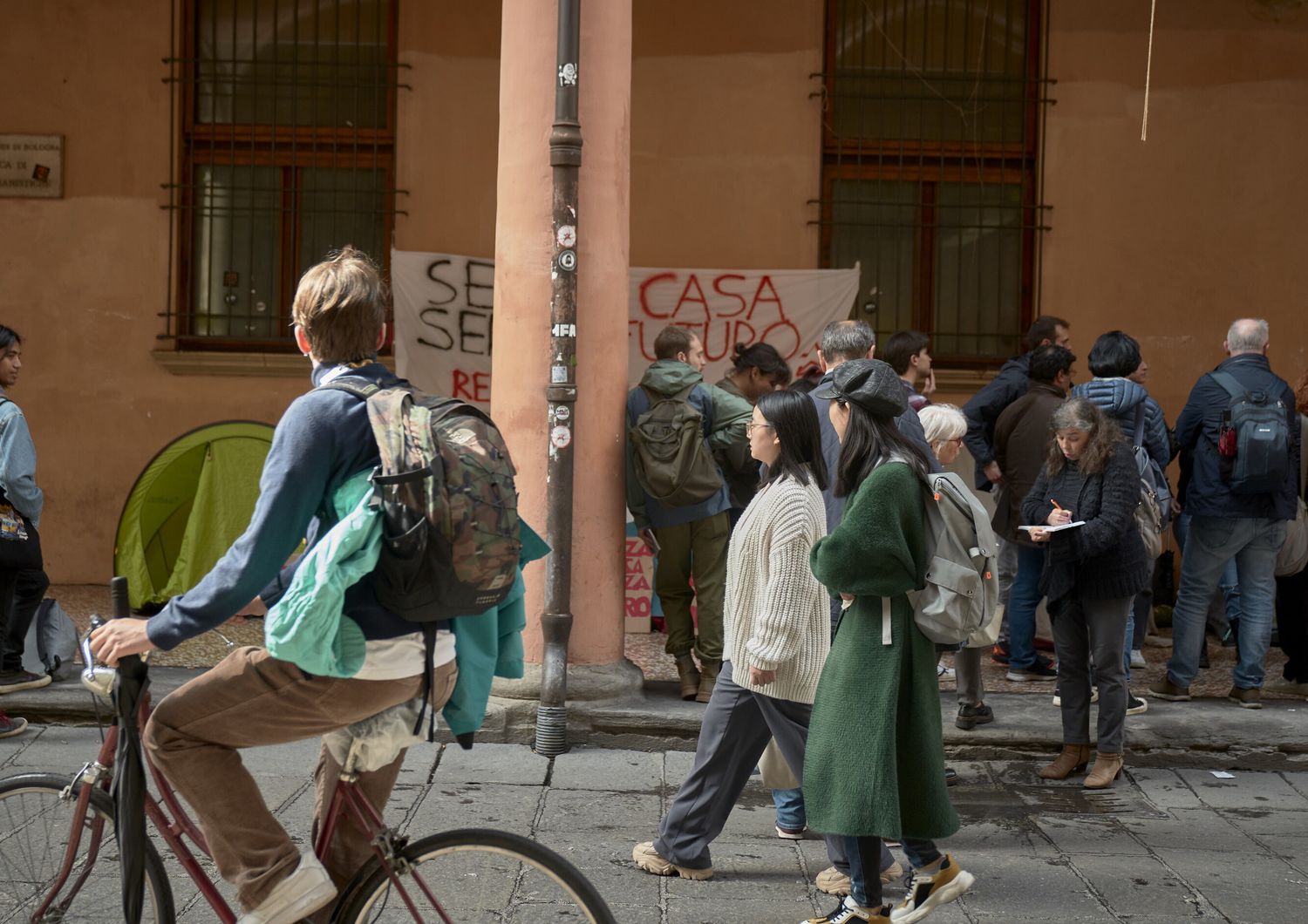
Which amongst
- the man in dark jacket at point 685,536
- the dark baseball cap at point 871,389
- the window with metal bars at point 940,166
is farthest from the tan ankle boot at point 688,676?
the window with metal bars at point 940,166

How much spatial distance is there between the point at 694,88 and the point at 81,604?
497 centimetres

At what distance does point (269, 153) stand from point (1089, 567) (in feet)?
20.4

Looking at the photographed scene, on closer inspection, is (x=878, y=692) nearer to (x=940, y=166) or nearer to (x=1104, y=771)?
(x=1104, y=771)

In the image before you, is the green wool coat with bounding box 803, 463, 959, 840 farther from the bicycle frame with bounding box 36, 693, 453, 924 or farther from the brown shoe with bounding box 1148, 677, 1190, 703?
the brown shoe with bounding box 1148, 677, 1190, 703

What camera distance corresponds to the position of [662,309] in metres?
8.99

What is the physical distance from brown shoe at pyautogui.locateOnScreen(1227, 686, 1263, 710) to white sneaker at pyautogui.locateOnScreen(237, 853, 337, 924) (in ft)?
16.8

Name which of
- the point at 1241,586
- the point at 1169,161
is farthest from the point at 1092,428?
the point at 1169,161

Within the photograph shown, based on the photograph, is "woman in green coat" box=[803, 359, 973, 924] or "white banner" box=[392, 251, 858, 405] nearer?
"woman in green coat" box=[803, 359, 973, 924]

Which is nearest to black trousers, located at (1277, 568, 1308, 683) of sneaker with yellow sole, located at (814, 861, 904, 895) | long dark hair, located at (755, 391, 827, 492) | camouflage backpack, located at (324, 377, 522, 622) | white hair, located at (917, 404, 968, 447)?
white hair, located at (917, 404, 968, 447)

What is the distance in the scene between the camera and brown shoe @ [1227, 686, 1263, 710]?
6902mm

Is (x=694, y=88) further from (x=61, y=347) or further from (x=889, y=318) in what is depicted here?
(x=61, y=347)

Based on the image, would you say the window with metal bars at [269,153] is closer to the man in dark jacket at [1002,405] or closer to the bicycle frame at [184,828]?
the man in dark jacket at [1002,405]

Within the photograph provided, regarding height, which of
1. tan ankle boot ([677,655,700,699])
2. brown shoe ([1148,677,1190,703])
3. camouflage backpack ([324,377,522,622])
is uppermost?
camouflage backpack ([324,377,522,622])

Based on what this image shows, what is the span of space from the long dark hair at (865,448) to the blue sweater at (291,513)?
1689 mm
